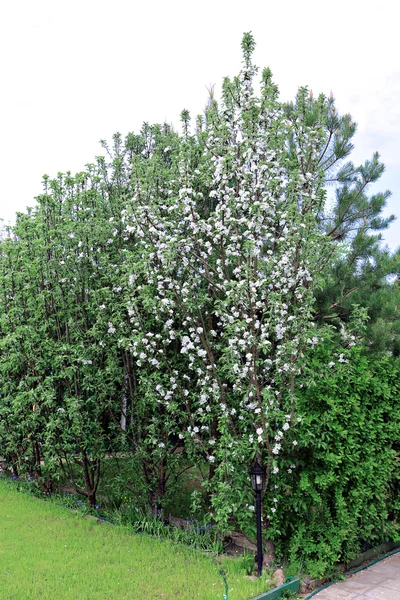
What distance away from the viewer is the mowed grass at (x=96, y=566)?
13.1ft

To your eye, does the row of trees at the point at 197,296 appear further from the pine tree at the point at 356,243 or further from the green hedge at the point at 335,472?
the green hedge at the point at 335,472

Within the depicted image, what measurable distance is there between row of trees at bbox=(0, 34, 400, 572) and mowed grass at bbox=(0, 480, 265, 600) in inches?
22.0

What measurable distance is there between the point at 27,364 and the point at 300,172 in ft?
14.1

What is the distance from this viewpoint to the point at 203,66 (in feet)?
20.6

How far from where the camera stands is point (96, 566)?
450 cm

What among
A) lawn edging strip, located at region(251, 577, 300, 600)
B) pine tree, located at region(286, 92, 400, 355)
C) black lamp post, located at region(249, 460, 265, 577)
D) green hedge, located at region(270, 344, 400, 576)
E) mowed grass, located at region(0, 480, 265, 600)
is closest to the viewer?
lawn edging strip, located at region(251, 577, 300, 600)

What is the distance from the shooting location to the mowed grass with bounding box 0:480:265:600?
3990 millimetres

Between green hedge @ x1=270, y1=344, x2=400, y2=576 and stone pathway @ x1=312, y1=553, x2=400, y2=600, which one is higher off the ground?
green hedge @ x1=270, y1=344, x2=400, y2=576

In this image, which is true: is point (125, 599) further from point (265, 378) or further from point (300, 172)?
point (300, 172)

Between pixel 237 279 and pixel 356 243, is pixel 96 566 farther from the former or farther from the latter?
pixel 356 243

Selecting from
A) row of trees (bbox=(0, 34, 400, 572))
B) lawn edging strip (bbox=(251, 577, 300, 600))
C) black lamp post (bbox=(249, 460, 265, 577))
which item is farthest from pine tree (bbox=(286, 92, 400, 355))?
lawn edging strip (bbox=(251, 577, 300, 600))

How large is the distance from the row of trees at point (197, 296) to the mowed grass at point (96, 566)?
0.56 meters

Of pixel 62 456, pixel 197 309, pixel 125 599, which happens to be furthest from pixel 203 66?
pixel 125 599

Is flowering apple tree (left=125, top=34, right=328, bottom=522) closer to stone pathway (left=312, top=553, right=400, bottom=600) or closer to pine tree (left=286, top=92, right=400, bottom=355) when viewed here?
stone pathway (left=312, top=553, right=400, bottom=600)
